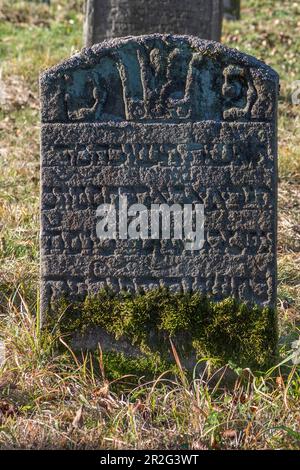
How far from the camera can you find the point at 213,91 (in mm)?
3717

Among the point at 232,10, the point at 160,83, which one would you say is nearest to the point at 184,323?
the point at 160,83

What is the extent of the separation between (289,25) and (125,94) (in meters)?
8.01

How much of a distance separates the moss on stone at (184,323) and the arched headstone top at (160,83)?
844mm

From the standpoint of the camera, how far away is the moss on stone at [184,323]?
382 centimetres

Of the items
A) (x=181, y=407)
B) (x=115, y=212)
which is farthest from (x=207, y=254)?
(x=181, y=407)

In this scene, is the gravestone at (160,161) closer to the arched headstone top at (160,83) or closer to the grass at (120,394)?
the arched headstone top at (160,83)

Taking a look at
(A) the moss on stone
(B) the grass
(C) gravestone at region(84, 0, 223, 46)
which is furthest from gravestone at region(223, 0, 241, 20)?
(A) the moss on stone

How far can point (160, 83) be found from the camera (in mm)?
3725

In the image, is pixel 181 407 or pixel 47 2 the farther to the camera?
pixel 47 2

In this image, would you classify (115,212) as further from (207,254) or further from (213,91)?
(213,91)

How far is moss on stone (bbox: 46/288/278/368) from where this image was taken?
150 inches

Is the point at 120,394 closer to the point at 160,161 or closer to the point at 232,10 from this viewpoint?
the point at 160,161

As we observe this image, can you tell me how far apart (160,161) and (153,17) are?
13.9 ft

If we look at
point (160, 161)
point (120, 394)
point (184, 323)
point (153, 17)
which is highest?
point (153, 17)
